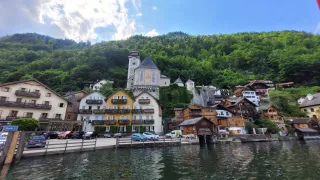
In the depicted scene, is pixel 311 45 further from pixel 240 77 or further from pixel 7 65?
pixel 7 65

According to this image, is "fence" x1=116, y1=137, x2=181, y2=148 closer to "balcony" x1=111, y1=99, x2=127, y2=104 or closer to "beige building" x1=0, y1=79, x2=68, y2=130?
"balcony" x1=111, y1=99, x2=127, y2=104

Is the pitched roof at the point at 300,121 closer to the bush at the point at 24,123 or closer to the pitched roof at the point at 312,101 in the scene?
the pitched roof at the point at 312,101

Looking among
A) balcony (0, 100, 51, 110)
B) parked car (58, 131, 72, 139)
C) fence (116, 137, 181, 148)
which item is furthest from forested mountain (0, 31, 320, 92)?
fence (116, 137, 181, 148)

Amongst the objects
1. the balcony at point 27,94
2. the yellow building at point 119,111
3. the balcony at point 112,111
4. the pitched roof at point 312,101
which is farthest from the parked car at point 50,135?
the pitched roof at point 312,101

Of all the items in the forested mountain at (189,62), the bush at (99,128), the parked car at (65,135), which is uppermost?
the forested mountain at (189,62)

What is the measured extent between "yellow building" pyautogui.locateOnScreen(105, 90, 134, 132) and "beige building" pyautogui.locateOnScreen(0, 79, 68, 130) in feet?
37.2

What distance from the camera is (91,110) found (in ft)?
141

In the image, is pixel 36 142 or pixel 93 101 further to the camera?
pixel 93 101

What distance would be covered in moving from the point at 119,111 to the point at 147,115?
783 cm

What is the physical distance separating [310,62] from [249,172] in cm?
9856

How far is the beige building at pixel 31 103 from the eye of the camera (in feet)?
115

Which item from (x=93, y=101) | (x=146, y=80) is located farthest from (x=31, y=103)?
(x=146, y=80)

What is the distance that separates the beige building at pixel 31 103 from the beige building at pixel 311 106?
81351 mm

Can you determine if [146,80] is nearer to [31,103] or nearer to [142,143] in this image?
[31,103]
